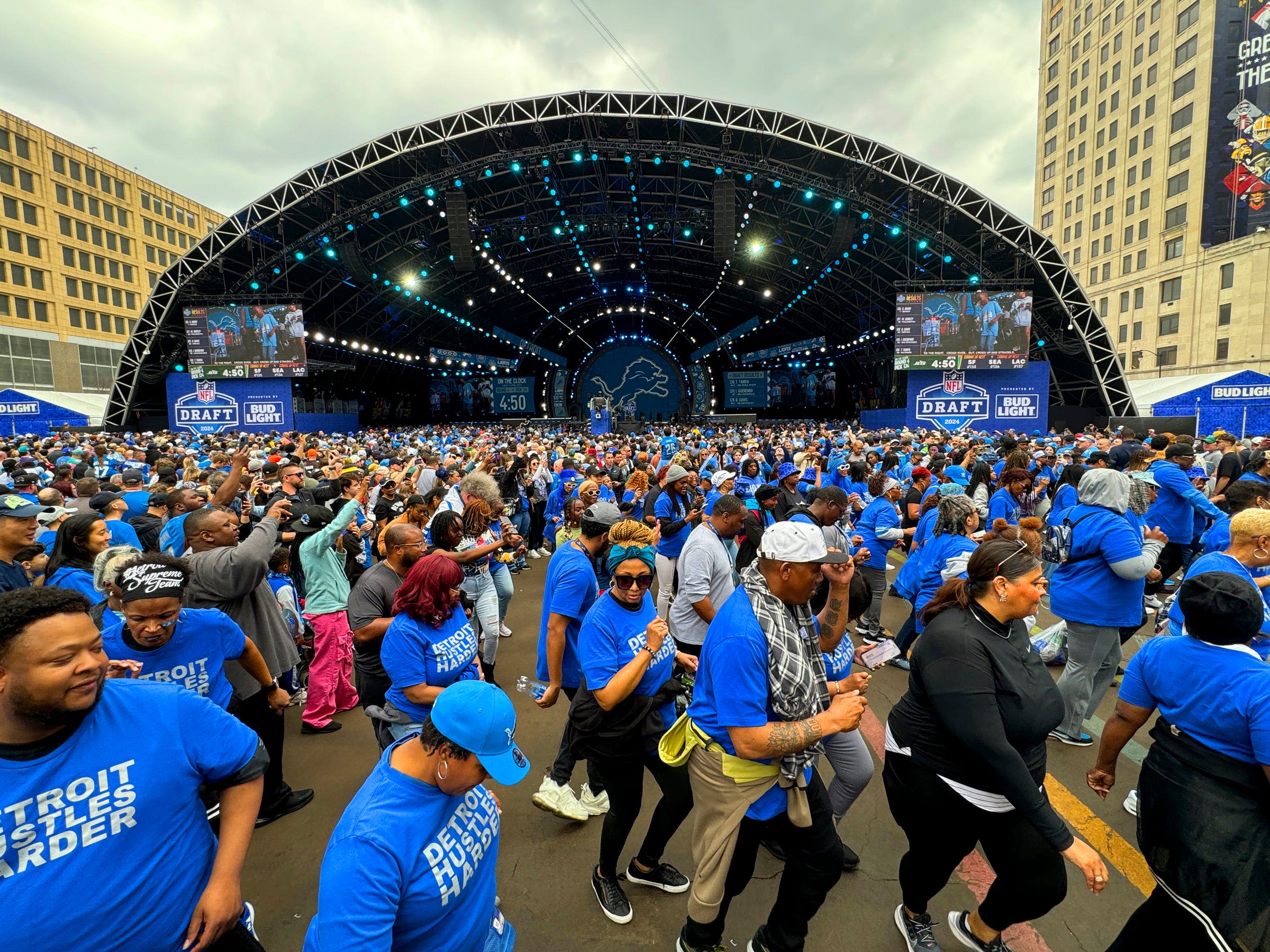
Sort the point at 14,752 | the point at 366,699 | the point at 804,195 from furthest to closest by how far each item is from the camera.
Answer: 1. the point at 804,195
2. the point at 366,699
3. the point at 14,752

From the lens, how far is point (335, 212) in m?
20.8

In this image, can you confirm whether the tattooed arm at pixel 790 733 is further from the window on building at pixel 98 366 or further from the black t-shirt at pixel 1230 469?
the window on building at pixel 98 366

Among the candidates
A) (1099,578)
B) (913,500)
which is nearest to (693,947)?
(1099,578)

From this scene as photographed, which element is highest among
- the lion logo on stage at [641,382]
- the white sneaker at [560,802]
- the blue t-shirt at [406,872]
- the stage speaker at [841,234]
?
the stage speaker at [841,234]

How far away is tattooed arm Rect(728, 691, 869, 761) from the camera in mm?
1924

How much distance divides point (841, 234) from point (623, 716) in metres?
22.5

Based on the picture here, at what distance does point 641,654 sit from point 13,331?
47.4m

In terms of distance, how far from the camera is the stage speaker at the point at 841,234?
67.9 feet

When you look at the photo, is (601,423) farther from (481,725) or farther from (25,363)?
(481,725)

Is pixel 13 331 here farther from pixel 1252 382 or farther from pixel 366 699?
pixel 1252 382

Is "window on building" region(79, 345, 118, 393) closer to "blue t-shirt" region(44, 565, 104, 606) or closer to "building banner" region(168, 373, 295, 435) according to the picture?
"building banner" region(168, 373, 295, 435)

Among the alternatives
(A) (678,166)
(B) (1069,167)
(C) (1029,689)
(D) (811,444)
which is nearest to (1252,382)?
(D) (811,444)

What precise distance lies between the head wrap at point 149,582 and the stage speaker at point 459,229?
1978 cm

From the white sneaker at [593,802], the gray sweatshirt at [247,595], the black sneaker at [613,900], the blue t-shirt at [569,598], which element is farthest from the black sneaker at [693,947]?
the gray sweatshirt at [247,595]
